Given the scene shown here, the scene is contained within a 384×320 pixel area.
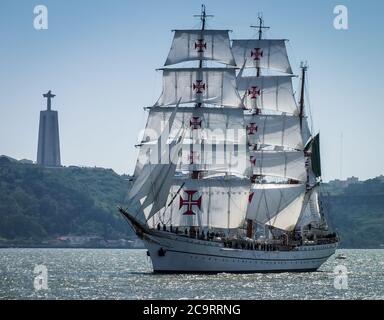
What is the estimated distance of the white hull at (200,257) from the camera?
11094cm

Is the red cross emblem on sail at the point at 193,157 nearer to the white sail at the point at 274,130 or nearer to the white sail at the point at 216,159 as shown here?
the white sail at the point at 216,159

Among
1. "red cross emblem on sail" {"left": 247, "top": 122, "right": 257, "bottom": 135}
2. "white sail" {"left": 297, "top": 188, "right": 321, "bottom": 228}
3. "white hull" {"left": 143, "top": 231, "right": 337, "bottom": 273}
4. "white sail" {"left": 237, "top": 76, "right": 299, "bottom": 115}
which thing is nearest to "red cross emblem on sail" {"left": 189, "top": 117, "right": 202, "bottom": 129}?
"white hull" {"left": 143, "top": 231, "right": 337, "bottom": 273}

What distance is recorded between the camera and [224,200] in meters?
115

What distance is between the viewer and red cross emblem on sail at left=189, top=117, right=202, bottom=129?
114 m

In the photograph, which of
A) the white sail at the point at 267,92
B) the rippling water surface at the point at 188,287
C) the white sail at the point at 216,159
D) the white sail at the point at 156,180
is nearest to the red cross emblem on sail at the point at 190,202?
the white sail at the point at 216,159

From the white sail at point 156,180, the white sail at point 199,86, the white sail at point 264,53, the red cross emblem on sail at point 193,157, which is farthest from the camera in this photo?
the white sail at point 264,53

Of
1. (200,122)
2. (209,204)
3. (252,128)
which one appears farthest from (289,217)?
(200,122)

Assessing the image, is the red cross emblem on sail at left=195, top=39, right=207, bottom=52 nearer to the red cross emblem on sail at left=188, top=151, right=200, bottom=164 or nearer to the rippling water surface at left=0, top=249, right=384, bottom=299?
the red cross emblem on sail at left=188, top=151, right=200, bottom=164

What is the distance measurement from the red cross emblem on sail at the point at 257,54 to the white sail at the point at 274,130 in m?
7.31

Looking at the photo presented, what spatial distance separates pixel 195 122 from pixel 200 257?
47.9 feet

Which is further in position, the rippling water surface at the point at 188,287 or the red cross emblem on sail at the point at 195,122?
the red cross emblem on sail at the point at 195,122

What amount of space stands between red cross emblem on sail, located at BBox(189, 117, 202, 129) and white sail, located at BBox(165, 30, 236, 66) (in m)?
6.53

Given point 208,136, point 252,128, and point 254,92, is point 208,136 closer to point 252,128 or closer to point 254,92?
point 252,128

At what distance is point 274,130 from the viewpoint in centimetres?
12706
